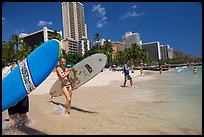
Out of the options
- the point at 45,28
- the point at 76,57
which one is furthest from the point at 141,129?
the point at 45,28

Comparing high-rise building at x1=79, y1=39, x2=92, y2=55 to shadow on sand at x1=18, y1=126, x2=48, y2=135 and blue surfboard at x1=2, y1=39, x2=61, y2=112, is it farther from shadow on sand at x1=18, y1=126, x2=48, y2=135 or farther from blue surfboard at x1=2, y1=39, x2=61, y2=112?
shadow on sand at x1=18, y1=126, x2=48, y2=135

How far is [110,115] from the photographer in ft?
14.6

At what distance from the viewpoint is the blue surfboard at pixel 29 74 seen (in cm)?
361

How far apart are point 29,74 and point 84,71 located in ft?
8.37

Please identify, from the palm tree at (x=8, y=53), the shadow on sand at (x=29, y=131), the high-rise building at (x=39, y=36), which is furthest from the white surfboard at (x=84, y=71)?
the high-rise building at (x=39, y=36)

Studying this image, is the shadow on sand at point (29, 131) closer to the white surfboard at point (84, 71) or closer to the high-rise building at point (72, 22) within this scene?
the white surfboard at point (84, 71)

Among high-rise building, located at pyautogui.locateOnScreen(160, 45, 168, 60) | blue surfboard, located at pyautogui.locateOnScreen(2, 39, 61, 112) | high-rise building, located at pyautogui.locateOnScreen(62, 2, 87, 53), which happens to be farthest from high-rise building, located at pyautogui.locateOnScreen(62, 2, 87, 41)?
blue surfboard, located at pyautogui.locateOnScreen(2, 39, 61, 112)

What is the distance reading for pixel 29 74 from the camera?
3.71m

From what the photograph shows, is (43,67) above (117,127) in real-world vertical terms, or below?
above

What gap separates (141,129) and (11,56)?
50195mm

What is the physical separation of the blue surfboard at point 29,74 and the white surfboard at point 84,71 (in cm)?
223

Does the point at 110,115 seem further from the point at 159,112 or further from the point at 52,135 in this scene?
the point at 52,135

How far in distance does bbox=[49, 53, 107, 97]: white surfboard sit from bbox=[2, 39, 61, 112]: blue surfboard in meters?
2.23

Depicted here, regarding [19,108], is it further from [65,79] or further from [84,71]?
[84,71]
